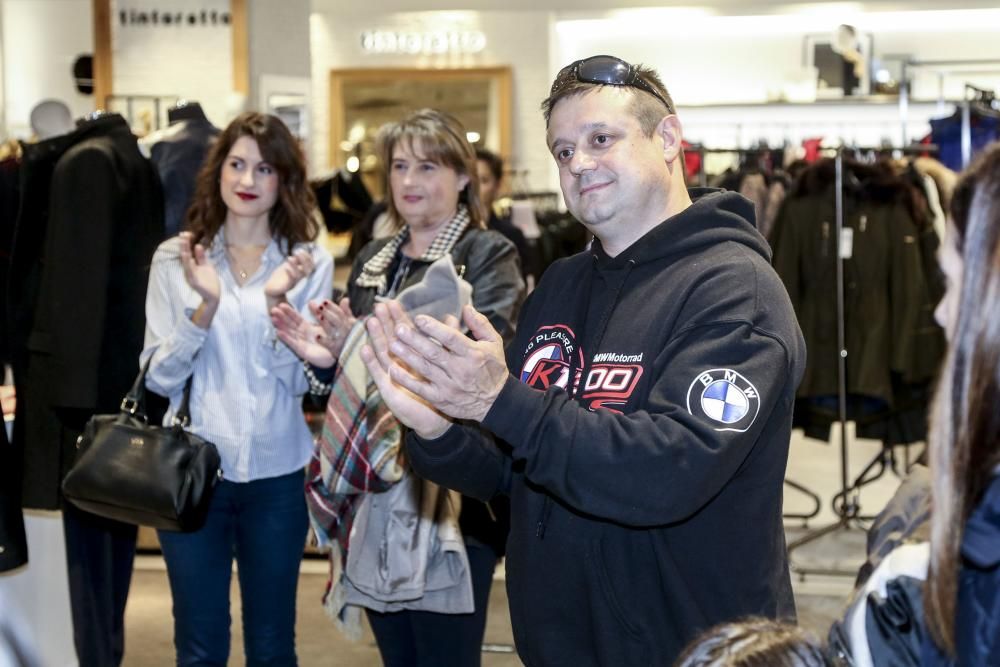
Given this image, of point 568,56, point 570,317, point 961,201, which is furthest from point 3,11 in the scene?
point 961,201

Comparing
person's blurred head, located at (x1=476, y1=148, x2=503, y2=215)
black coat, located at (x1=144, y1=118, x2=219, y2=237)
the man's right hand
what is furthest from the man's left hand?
person's blurred head, located at (x1=476, y1=148, x2=503, y2=215)

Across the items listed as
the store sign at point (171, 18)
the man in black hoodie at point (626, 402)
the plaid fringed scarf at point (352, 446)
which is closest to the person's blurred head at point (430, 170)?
the plaid fringed scarf at point (352, 446)

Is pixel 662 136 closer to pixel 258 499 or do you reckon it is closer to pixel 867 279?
pixel 258 499

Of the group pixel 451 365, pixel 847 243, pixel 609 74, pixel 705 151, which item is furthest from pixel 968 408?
pixel 705 151

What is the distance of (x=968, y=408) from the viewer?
1.15m

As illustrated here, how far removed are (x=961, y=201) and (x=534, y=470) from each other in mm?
664

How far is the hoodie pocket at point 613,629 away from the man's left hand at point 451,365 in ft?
1.19

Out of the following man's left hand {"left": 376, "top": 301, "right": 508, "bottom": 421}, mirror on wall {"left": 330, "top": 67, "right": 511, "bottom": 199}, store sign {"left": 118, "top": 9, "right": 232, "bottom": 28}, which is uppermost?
store sign {"left": 118, "top": 9, "right": 232, "bottom": 28}

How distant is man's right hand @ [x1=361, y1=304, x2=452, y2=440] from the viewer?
1738 millimetres

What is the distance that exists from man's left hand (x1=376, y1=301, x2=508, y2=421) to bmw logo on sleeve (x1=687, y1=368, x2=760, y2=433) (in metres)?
0.26

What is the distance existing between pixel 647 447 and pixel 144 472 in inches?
65.2

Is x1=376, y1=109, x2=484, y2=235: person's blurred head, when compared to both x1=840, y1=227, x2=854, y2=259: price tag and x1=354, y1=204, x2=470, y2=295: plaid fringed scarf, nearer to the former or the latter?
x1=354, y1=204, x2=470, y2=295: plaid fringed scarf

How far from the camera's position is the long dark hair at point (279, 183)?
3195mm

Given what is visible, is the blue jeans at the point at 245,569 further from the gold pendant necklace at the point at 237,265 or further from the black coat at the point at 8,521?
the black coat at the point at 8,521
